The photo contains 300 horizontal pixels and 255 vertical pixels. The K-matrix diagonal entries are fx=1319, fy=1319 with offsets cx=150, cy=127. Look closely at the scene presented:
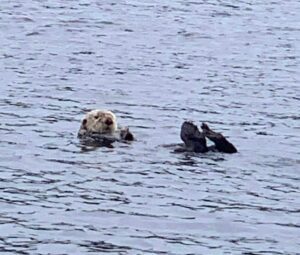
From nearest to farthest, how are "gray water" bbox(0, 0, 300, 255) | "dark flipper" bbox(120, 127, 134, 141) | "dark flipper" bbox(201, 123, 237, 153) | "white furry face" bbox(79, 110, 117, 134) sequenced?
"gray water" bbox(0, 0, 300, 255) → "dark flipper" bbox(201, 123, 237, 153) → "dark flipper" bbox(120, 127, 134, 141) → "white furry face" bbox(79, 110, 117, 134)

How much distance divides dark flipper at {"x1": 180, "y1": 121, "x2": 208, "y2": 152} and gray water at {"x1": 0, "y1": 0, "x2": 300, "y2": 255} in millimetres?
145

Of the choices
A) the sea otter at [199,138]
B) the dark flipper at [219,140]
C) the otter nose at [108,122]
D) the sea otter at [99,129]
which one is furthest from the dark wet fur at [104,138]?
the dark flipper at [219,140]

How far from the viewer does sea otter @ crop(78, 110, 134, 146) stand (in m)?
15.8

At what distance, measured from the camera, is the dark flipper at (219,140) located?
14.1 metres

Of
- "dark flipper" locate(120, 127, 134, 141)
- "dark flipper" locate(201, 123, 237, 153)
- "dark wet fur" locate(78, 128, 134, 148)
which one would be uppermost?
"dark flipper" locate(201, 123, 237, 153)

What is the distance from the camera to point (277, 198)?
1259 centimetres

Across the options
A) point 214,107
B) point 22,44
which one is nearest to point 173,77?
point 214,107

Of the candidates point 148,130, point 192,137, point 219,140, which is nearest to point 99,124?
point 148,130

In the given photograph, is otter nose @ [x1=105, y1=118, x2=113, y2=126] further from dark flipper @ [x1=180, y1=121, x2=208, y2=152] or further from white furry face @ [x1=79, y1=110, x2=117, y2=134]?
dark flipper @ [x1=180, y1=121, x2=208, y2=152]

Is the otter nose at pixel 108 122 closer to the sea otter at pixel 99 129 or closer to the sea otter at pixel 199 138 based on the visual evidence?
the sea otter at pixel 99 129

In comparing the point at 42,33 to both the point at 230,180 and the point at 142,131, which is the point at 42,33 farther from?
the point at 230,180

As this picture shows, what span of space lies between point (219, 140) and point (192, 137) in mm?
296

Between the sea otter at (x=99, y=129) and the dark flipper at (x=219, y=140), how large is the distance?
1.73 meters

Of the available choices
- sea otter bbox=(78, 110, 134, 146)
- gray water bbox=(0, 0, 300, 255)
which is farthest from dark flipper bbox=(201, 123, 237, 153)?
sea otter bbox=(78, 110, 134, 146)
